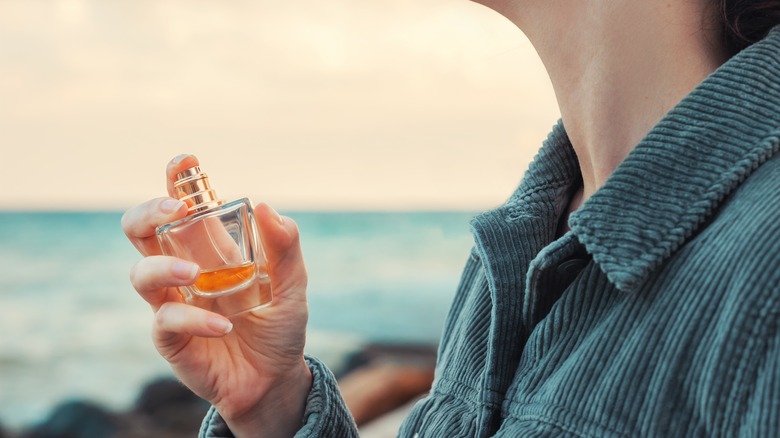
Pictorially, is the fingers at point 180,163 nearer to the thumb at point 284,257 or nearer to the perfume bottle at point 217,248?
the perfume bottle at point 217,248

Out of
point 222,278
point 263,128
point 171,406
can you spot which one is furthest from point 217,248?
point 263,128

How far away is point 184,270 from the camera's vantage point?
3.47 feet

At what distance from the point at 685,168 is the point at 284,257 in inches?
26.8

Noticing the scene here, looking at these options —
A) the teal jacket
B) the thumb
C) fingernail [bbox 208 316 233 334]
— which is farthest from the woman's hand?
the teal jacket

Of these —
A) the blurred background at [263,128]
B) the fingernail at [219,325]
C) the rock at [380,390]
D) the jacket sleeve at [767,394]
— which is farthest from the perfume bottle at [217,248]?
the blurred background at [263,128]

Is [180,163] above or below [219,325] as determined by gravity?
above

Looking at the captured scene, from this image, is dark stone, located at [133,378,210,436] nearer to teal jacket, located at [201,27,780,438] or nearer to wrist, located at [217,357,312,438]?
wrist, located at [217,357,312,438]

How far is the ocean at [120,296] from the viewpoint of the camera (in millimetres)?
8852

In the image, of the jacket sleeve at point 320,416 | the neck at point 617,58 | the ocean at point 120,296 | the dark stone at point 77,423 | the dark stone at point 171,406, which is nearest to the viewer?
the neck at point 617,58

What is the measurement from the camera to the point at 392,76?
17.5 meters

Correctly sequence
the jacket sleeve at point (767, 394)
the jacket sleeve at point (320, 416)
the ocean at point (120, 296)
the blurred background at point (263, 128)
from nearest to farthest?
the jacket sleeve at point (767, 394) < the jacket sleeve at point (320, 416) < the ocean at point (120, 296) < the blurred background at point (263, 128)

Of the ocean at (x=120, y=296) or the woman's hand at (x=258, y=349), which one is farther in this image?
the ocean at (x=120, y=296)

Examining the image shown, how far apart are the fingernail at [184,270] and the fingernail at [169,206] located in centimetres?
10

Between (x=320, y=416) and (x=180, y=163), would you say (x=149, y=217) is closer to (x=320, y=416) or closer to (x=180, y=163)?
(x=180, y=163)
